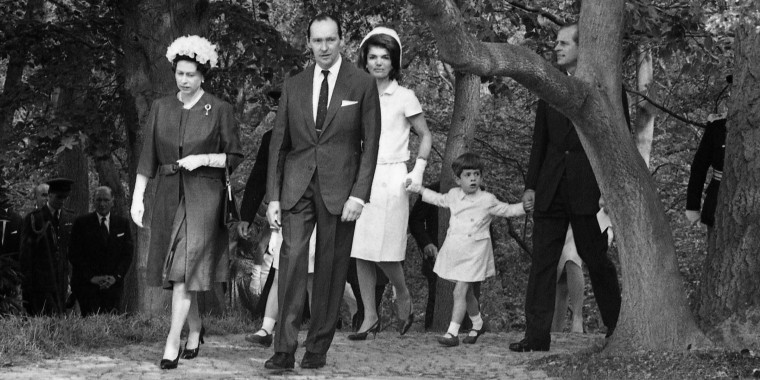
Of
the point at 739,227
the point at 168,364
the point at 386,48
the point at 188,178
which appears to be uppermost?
the point at 386,48

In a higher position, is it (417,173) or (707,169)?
(707,169)

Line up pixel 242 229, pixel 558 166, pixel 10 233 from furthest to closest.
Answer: pixel 10 233
pixel 242 229
pixel 558 166

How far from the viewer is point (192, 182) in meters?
8.27

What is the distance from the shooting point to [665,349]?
816cm

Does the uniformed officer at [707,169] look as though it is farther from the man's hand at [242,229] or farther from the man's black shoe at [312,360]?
the man's hand at [242,229]

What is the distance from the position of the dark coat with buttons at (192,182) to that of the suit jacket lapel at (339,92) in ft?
2.53

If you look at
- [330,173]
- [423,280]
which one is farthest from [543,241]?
[423,280]

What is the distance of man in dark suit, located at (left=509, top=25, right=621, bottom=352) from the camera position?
9188 mm

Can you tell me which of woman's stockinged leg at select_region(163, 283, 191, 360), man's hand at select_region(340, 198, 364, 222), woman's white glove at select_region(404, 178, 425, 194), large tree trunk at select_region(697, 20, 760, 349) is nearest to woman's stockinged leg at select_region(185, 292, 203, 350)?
woman's stockinged leg at select_region(163, 283, 191, 360)

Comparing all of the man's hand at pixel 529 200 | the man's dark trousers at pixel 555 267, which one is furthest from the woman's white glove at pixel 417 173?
the man's dark trousers at pixel 555 267

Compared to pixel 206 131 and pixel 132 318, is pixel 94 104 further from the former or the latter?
pixel 206 131

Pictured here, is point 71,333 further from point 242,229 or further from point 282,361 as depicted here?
point 282,361

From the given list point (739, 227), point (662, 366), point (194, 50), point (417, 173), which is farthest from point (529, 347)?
point (194, 50)

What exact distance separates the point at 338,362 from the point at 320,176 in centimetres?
138
